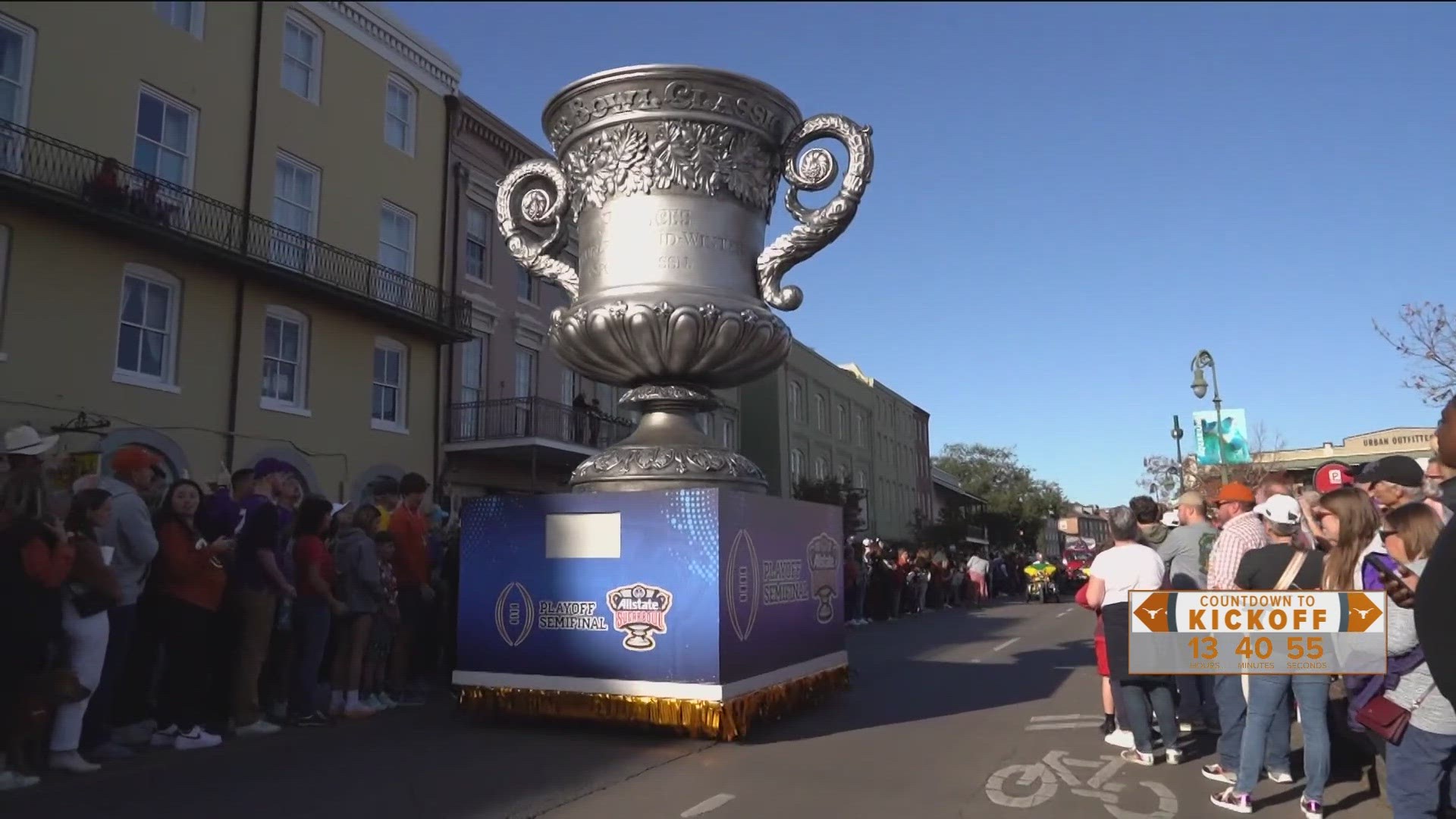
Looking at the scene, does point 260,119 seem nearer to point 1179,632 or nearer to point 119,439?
point 119,439

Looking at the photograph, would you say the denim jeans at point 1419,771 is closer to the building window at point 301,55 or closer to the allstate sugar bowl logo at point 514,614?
the allstate sugar bowl logo at point 514,614

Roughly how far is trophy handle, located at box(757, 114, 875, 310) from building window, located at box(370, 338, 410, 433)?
12530mm

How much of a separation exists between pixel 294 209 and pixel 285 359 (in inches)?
95.7

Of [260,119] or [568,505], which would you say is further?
[260,119]

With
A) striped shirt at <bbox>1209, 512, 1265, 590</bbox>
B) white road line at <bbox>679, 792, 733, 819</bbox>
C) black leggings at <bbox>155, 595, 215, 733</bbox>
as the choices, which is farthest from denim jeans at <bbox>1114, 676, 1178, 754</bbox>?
black leggings at <bbox>155, 595, 215, 733</bbox>

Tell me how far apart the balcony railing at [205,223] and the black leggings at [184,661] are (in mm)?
8232

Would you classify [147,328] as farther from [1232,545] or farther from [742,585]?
[1232,545]

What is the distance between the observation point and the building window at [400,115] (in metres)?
17.7

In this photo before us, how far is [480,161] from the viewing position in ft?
66.2

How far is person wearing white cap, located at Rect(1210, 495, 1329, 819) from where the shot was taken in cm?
425

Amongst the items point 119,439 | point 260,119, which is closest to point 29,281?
point 119,439

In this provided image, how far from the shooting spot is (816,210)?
6309 mm

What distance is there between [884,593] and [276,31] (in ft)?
45.9

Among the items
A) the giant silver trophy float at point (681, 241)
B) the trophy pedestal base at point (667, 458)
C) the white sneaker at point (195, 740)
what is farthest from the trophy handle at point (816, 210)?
the white sneaker at point (195, 740)
